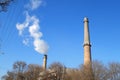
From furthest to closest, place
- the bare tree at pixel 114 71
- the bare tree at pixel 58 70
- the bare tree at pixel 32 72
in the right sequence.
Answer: the bare tree at pixel 32 72, the bare tree at pixel 58 70, the bare tree at pixel 114 71

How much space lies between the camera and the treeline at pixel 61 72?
5384 cm

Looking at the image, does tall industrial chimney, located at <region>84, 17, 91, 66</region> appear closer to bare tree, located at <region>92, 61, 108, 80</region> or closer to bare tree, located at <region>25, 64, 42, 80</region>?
bare tree, located at <region>92, 61, 108, 80</region>

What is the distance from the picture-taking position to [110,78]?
5312cm

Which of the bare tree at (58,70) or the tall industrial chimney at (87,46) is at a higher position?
the tall industrial chimney at (87,46)

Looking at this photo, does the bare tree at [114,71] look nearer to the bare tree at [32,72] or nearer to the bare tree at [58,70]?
the bare tree at [58,70]

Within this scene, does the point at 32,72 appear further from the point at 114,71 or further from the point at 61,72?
the point at 114,71

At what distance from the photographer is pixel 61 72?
210 ft

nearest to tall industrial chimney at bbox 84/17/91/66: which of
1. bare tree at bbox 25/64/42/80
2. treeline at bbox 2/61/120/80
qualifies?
treeline at bbox 2/61/120/80

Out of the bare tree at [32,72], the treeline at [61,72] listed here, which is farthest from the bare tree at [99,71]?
the bare tree at [32,72]

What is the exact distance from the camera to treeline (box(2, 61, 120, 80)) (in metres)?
53.8

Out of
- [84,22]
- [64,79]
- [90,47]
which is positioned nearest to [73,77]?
[64,79]

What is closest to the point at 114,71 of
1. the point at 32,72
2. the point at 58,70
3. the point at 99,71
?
the point at 99,71

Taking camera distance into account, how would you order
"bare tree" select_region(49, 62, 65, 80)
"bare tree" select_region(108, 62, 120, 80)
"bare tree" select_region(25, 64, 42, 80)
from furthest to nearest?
"bare tree" select_region(25, 64, 42, 80) → "bare tree" select_region(49, 62, 65, 80) → "bare tree" select_region(108, 62, 120, 80)

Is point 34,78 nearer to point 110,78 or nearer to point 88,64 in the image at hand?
point 88,64
